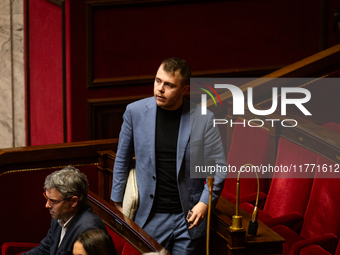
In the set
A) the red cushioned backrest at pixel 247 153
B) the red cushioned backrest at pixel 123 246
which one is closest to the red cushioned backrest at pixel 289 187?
the red cushioned backrest at pixel 247 153

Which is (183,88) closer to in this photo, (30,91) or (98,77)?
(98,77)

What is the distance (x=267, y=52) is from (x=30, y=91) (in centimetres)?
151

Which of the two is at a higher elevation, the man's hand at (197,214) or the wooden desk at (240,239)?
the man's hand at (197,214)

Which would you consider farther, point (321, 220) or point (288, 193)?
point (288, 193)

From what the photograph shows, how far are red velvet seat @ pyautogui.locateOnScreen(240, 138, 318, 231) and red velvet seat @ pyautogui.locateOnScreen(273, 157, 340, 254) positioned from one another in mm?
37

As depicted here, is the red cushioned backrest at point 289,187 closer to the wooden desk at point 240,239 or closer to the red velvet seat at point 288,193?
the red velvet seat at point 288,193

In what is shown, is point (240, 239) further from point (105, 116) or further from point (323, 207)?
point (105, 116)

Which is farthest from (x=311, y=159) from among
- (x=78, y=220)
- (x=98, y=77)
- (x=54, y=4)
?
(x=54, y=4)

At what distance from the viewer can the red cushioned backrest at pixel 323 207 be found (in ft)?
5.20

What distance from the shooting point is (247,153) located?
6.72 ft

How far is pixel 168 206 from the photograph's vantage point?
1311 mm

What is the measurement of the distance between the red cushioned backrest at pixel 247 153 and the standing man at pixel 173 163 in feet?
2.30

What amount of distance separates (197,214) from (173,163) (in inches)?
5.8

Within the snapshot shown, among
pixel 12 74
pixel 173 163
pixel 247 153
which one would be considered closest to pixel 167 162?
pixel 173 163
